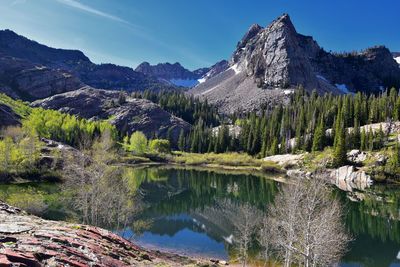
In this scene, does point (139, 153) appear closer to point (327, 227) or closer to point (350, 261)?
point (350, 261)

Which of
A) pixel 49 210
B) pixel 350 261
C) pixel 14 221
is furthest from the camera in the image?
pixel 49 210

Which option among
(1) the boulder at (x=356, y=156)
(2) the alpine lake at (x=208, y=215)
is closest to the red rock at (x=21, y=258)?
(2) the alpine lake at (x=208, y=215)

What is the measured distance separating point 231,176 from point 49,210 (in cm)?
8713

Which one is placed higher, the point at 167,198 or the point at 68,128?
the point at 68,128

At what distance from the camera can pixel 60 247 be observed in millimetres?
17484

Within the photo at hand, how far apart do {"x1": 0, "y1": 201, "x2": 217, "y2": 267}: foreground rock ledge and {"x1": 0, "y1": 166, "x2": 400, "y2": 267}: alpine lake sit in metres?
19.5

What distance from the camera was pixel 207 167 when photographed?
170 m

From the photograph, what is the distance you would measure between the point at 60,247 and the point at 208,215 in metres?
57.5

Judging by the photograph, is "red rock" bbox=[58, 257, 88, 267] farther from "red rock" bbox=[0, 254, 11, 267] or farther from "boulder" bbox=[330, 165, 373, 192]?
"boulder" bbox=[330, 165, 373, 192]

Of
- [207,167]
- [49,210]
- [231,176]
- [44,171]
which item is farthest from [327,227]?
[207,167]

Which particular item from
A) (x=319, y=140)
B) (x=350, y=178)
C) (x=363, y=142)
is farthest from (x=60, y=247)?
(x=319, y=140)

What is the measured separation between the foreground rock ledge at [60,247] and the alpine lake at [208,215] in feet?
64.1

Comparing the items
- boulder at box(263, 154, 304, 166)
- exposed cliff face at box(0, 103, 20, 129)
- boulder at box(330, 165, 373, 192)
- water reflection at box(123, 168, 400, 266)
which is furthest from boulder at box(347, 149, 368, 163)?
exposed cliff face at box(0, 103, 20, 129)

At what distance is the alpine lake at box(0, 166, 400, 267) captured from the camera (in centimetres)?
5125
